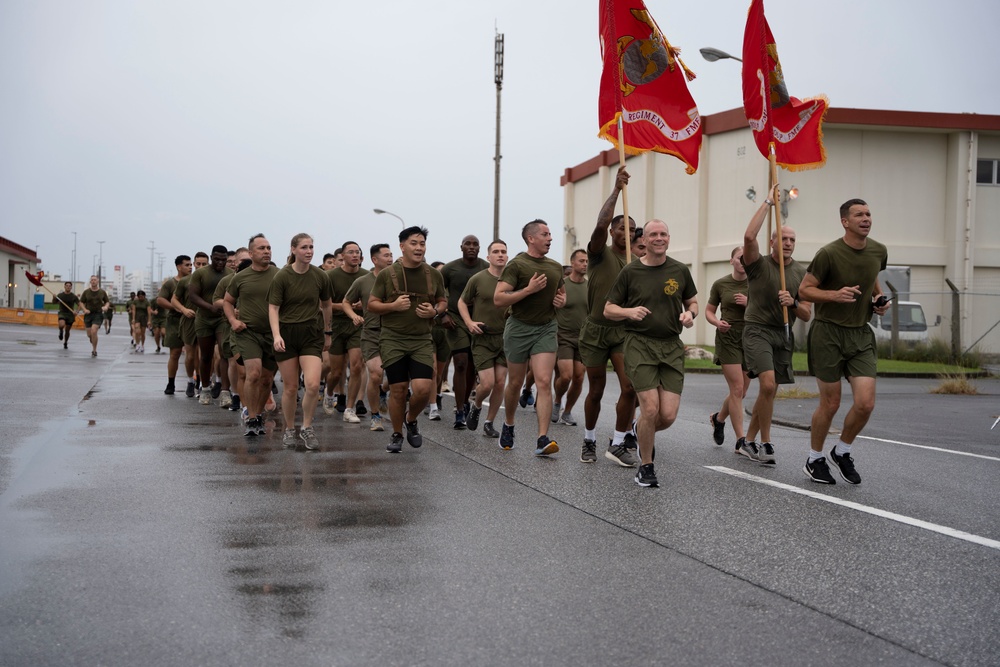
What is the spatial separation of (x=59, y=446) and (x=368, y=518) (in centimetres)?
435

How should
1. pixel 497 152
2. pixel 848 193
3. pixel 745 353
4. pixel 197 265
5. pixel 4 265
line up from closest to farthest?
Result: pixel 745 353, pixel 197 265, pixel 497 152, pixel 848 193, pixel 4 265

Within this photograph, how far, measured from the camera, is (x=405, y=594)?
15.1ft

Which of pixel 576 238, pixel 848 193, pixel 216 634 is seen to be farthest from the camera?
pixel 576 238

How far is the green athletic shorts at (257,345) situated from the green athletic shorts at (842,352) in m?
5.12

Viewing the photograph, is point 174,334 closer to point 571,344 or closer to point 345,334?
point 345,334

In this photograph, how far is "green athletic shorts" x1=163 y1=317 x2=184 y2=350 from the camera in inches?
617

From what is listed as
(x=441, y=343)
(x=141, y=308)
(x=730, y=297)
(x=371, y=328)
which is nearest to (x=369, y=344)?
(x=371, y=328)

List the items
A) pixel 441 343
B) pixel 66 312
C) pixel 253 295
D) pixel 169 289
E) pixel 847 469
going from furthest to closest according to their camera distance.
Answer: pixel 66 312 → pixel 169 289 → pixel 441 343 → pixel 253 295 → pixel 847 469

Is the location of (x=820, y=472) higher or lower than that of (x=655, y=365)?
lower

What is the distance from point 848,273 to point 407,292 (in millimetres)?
3838

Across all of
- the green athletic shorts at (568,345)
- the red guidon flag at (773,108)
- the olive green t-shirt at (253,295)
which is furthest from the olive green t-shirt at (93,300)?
the red guidon flag at (773,108)

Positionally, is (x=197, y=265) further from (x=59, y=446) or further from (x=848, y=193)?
(x=848, y=193)

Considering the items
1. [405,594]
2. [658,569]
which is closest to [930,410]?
[658,569]

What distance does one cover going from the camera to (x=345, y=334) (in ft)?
42.8
